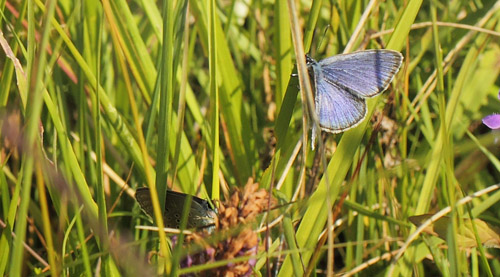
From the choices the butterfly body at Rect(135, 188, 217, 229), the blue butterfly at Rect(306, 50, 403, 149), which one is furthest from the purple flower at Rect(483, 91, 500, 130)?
the butterfly body at Rect(135, 188, 217, 229)

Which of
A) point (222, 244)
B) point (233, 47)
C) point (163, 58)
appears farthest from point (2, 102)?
point (233, 47)

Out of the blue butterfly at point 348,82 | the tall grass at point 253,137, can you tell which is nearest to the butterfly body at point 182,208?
the tall grass at point 253,137

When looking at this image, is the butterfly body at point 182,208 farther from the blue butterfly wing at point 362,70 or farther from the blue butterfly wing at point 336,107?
the blue butterfly wing at point 362,70

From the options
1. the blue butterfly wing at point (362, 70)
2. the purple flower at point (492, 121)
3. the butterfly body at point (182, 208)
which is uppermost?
the blue butterfly wing at point (362, 70)

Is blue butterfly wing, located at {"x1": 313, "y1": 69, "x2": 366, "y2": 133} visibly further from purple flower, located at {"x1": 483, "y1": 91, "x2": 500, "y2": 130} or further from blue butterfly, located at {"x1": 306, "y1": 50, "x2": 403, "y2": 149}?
purple flower, located at {"x1": 483, "y1": 91, "x2": 500, "y2": 130}

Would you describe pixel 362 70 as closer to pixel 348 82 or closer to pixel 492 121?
pixel 348 82

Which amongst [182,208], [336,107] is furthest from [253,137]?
[182,208]

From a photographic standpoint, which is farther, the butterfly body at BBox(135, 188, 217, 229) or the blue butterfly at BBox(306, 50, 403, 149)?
the blue butterfly at BBox(306, 50, 403, 149)
